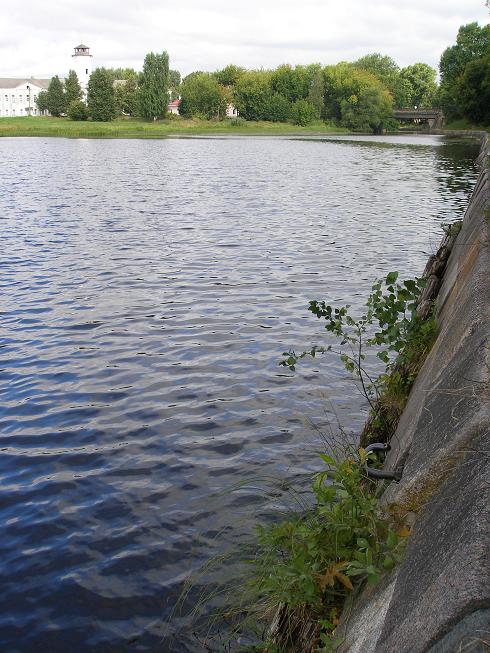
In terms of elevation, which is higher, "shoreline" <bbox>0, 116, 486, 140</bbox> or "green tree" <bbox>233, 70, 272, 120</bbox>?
"green tree" <bbox>233, 70, 272, 120</bbox>

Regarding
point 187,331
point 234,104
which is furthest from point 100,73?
point 187,331

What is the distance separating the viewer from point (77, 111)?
133m

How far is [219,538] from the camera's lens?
5746 mm

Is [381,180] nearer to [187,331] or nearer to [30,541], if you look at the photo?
[187,331]

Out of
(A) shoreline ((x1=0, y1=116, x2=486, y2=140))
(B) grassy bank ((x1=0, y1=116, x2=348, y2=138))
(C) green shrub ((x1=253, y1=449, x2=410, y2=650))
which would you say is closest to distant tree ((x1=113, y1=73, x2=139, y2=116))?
(B) grassy bank ((x1=0, y1=116, x2=348, y2=138))

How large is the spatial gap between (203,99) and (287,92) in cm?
1942

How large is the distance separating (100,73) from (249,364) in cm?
13521

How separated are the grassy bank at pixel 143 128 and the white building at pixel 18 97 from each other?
2753 inches

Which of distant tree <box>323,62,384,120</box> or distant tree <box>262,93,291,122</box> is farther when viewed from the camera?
distant tree <box>262,93,291,122</box>

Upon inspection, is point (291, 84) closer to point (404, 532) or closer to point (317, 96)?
point (317, 96)

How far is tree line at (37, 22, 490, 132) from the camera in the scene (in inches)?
5128

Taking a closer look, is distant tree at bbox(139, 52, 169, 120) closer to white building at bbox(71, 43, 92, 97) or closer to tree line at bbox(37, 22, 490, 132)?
tree line at bbox(37, 22, 490, 132)

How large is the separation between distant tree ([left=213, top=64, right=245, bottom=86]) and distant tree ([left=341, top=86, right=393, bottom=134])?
36.5 meters

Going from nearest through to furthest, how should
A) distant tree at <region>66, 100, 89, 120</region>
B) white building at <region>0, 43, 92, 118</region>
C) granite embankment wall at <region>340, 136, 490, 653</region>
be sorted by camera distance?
1. granite embankment wall at <region>340, 136, 490, 653</region>
2. distant tree at <region>66, 100, 89, 120</region>
3. white building at <region>0, 43, 92, 118</region>
